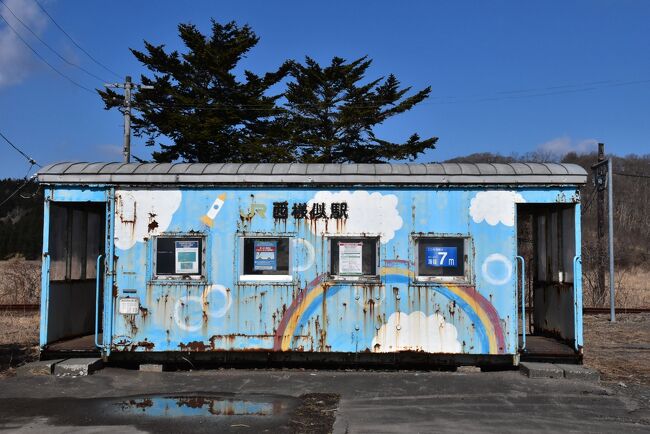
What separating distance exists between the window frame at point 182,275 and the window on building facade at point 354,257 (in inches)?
72.5

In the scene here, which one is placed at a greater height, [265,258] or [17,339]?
[265,258]

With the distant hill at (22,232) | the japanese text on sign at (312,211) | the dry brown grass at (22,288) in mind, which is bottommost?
the dry brown grass at (22,288)

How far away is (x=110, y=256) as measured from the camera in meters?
8.95

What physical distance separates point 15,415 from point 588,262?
73.1 ft

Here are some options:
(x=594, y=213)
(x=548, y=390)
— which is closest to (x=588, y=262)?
(x=548, y=390)

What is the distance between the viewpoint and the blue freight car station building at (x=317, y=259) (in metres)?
8.67

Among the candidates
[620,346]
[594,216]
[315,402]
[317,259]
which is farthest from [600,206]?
[594,216]

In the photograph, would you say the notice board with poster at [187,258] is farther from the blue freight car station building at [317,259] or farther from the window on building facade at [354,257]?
the window on building facade at [354,257]

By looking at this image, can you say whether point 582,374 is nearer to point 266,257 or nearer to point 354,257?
point 354,257

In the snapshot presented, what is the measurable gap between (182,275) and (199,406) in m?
2.36

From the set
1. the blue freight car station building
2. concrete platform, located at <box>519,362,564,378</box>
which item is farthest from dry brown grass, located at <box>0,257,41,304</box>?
concrete platform, located at <box>519,362,564,378</box>

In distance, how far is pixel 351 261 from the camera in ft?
28.9

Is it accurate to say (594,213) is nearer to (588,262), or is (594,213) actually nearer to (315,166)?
(588,262)

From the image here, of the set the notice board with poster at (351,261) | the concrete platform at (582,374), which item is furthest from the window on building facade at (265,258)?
the concrete platform at (582,374)
